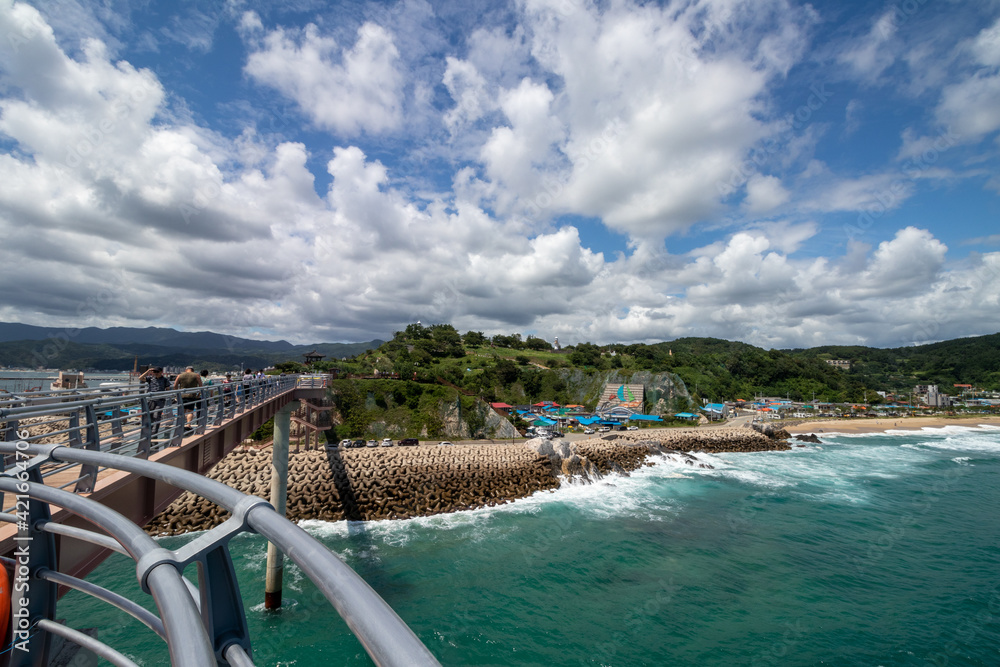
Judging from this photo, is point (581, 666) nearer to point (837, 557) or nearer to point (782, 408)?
point (837, 557)

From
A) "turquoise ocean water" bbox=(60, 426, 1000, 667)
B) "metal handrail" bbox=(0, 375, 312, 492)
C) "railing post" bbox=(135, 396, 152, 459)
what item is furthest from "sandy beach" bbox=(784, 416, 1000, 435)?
"railing post" bbox=(135, 396, 152, 459)

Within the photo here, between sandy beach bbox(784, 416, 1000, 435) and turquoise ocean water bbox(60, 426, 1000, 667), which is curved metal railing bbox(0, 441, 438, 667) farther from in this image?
sandy beach bbox(784, 416, 1000, 435)

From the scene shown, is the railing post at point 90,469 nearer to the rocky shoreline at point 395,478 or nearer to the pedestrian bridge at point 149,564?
the pedestrian bridge at point 149,564

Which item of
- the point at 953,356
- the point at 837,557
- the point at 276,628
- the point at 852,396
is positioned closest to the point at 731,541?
the point at 837,557

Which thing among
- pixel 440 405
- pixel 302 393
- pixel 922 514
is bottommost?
pixel 922 514

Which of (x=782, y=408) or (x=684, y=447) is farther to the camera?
(x=782, y=408)

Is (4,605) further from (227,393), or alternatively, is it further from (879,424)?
(879,424)

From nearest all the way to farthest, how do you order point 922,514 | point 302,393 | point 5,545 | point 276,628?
point 5,545
point 276,628
point 302,393
point 922,514
